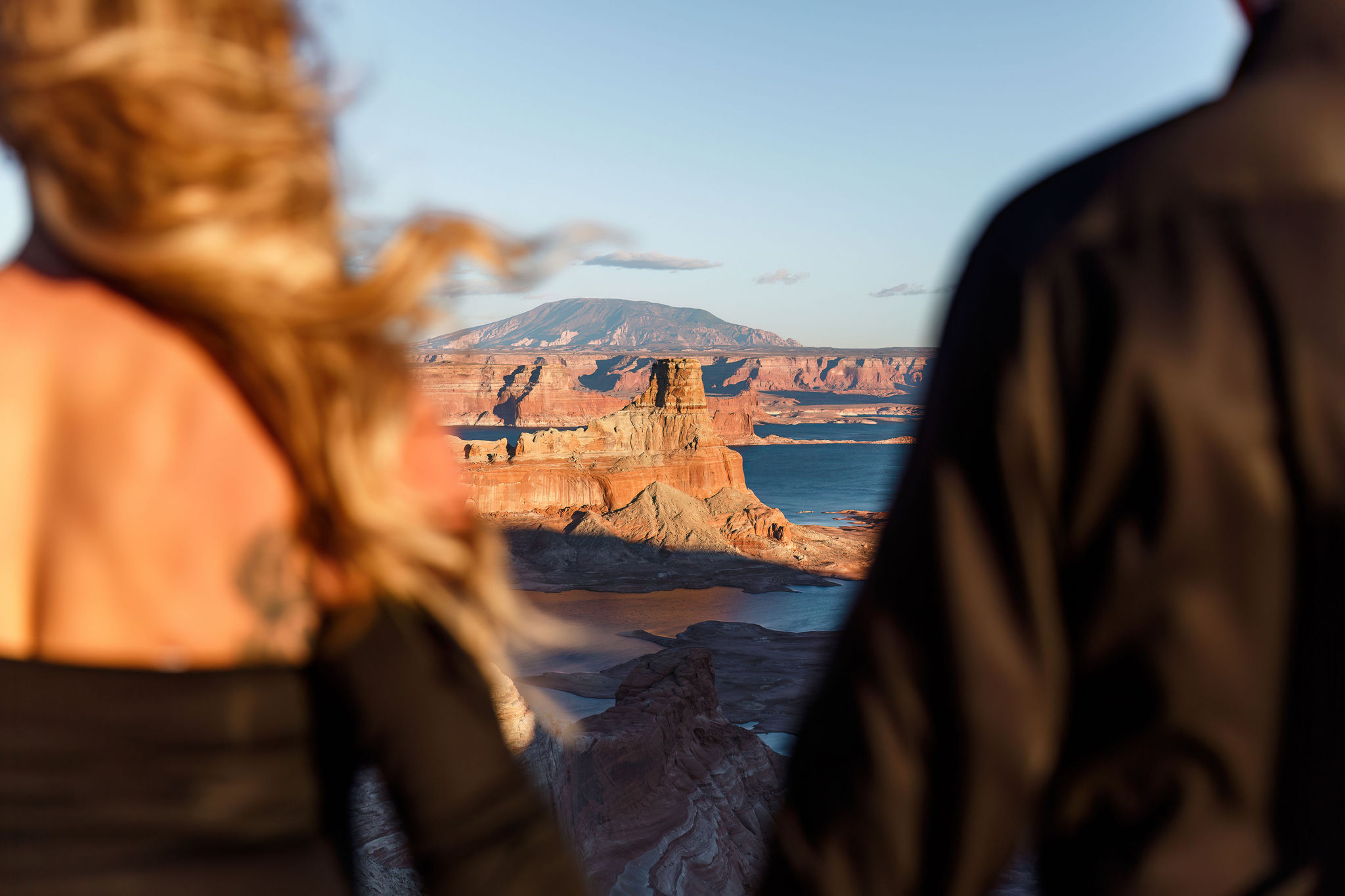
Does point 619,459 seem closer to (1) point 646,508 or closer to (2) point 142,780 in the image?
(1) point 646,508

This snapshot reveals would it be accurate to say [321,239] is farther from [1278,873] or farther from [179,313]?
[1278,873]

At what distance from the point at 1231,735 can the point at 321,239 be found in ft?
3.36

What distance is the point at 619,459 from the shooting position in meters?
47.3

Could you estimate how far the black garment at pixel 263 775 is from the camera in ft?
2.99

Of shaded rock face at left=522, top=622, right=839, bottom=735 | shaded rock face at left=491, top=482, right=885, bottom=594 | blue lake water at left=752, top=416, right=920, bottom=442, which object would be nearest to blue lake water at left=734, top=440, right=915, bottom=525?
blue lake water at left=752, top=416, right=920, bottom=442

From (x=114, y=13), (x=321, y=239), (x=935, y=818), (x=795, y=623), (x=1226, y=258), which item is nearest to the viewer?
(x=1226, y=258)

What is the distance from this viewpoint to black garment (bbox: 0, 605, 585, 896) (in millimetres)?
911

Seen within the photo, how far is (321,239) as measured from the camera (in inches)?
42.2

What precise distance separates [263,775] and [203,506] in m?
0.29

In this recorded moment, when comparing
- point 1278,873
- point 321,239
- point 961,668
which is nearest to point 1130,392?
point 961,668

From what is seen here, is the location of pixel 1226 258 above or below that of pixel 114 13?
below

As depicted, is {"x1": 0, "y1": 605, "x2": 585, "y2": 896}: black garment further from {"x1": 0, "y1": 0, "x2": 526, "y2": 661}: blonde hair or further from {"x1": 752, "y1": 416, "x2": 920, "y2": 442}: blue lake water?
{"x1": 752, "y1": 416, "x2": 920, "y2": 442}: blue lake water

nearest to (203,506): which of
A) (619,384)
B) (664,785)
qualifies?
(664,785)

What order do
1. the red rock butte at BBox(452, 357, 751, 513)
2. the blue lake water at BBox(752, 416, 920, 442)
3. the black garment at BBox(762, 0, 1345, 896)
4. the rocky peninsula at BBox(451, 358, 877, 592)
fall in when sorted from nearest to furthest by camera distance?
the black garment at BBox(762, 0, 1345, 896)
the rocky peninsula at BBox(451, 358, 877, 592)
the red rock butte at BBox(452, 357, 751, 513)
the blue lake water at BBox(752, 416, 920, 442)
